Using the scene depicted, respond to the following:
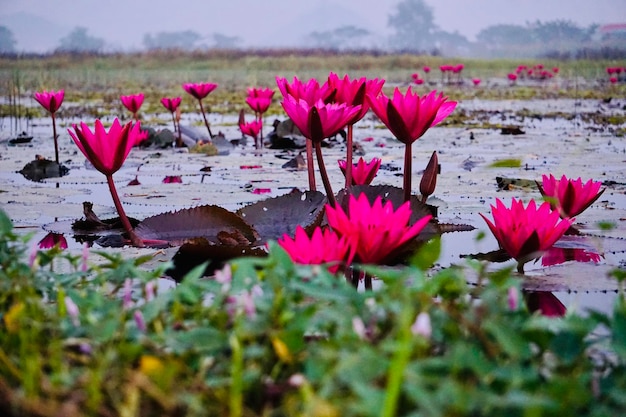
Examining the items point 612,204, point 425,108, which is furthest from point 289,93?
point 612,204

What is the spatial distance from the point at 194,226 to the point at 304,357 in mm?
1257

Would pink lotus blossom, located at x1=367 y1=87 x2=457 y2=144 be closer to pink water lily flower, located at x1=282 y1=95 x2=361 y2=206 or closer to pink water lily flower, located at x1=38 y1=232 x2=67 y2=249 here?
pink water lily flower, located at x1=282 y1=95 x2=361 y2=206

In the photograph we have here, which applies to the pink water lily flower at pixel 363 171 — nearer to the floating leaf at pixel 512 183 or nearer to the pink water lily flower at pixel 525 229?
the pink water lily flower at pixel 525 229

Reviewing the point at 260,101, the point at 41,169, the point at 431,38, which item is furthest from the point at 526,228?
the point at 431,38

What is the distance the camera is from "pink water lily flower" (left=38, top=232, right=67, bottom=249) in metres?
1.97

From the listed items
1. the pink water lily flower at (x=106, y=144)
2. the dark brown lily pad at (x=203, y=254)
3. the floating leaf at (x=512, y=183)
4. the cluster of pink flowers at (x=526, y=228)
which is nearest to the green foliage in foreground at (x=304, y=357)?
the cluster of pink flowers at (x=526, y=228)

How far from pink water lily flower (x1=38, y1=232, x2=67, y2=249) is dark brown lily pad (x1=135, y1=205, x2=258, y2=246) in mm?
212

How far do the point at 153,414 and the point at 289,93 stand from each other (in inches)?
46.6

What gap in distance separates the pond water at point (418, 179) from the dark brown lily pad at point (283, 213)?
32 centimetres

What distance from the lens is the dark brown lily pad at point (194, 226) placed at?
6.35ft

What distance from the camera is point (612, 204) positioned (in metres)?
2.63

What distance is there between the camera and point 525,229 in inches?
58.4

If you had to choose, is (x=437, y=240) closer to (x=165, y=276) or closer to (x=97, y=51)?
(x=165, y=276)

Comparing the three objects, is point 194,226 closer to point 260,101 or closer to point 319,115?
point 319,115
